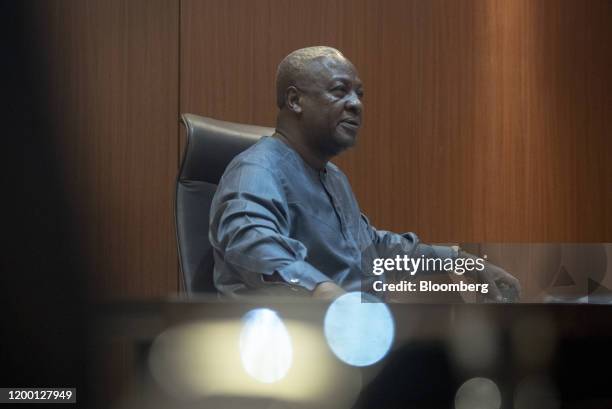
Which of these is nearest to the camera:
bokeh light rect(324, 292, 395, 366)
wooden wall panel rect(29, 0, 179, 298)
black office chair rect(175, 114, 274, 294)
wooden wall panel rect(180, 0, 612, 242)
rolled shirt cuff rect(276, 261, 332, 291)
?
bokeh light rect(324, 292, 395, 366)

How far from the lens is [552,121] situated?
1921 mm

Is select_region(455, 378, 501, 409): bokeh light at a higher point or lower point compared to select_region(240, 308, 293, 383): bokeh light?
lower

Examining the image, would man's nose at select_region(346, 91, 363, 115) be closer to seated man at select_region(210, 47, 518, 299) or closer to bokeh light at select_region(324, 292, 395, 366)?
seated man at select_region(210, 47, 518, 299)

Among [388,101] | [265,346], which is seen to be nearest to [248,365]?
[265,346]

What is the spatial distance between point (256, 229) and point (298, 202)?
0.72ft

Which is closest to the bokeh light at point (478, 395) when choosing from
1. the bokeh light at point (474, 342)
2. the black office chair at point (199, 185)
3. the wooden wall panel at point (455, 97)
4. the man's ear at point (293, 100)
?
the bokeh light at point (474, 342)

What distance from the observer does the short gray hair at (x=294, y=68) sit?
1.09 meters

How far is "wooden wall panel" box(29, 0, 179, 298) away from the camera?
1.62m

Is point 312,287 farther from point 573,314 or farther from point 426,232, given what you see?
point 426,232

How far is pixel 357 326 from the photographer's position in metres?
0.29

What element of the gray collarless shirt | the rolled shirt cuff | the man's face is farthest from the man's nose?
the rolled shirt cuff

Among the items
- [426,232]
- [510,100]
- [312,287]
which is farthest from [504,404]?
[510,100]

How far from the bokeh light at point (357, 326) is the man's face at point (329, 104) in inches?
31.4

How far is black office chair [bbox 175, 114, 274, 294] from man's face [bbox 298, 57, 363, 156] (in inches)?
4.9
